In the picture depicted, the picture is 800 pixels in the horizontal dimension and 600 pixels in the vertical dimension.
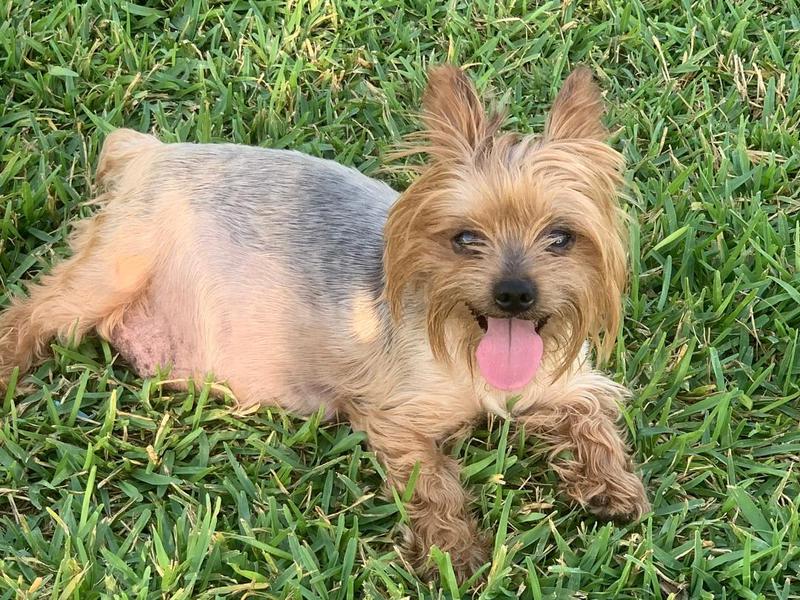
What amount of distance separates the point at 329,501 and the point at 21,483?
132 cm

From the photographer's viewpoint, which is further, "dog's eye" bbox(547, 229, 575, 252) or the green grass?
the green grass

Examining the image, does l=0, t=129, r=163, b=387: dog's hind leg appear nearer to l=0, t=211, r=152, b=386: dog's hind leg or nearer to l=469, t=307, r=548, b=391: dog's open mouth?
l=0, t=211, r=152, b=386: dog's hind leg

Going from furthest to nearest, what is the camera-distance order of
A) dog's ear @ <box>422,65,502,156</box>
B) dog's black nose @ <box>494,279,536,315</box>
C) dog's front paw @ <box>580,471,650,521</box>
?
dog's front paw @ <box>580,471,650,521</box>, dog's ear @ <box>422,65,502,156</box>, dog's black nose @ <box>494,279,536,315</box>

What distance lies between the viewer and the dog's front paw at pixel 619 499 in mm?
3816

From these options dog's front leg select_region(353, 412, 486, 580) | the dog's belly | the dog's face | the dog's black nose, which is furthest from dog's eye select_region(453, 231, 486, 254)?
the dog's belly

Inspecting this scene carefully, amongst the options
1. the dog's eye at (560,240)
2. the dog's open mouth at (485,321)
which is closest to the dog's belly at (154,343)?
the dog's open mouth at (485,321)

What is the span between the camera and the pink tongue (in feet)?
11.6

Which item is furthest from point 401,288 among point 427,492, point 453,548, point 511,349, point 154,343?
point 154,343

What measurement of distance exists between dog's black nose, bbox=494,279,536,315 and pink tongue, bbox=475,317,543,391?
0.25 meters

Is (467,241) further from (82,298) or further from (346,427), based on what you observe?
(82,298)

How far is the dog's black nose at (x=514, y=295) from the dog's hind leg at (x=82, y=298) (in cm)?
187

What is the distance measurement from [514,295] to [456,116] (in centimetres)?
72

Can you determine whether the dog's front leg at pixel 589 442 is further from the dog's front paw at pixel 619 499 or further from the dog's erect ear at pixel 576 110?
the dog's erect ear at pixel 576 110

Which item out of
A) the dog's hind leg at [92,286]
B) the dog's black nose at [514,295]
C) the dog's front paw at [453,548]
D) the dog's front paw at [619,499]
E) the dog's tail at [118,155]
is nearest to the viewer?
the dog's black nose at [514,295]
